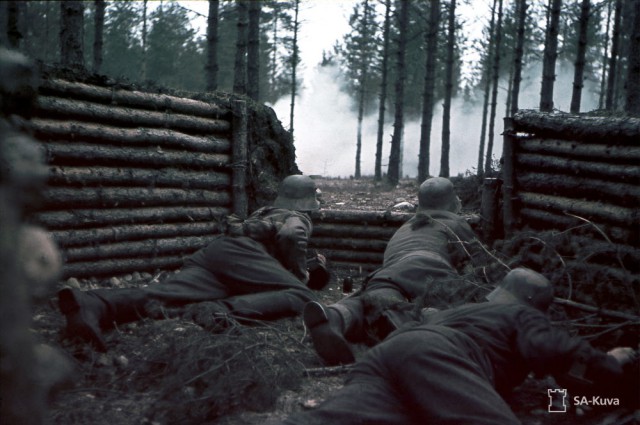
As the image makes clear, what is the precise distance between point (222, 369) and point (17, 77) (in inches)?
107

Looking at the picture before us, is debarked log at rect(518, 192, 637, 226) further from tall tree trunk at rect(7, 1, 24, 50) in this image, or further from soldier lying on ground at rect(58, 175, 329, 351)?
tall tree trunk at rect(7, 1, 24, 50)

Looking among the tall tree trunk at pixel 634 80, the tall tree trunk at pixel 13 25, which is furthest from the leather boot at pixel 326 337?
the tall tree trunk at pixel 13 25

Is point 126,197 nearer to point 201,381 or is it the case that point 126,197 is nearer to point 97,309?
point 97,309

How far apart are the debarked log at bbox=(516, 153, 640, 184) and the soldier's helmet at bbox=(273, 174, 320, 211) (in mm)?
2289

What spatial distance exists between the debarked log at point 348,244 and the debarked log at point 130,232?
1.32m

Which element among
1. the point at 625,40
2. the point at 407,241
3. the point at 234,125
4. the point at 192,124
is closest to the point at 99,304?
the point at 407,241

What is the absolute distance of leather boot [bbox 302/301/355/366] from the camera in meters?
4.69

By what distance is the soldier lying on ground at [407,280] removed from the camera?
475 cm

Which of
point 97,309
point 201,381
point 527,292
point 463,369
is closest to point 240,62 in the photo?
point 97,309

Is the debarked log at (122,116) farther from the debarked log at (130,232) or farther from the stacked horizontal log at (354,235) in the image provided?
the stacked horizontal log at (354,235)

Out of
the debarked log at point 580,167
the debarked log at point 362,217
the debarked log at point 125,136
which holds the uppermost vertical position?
the debarked log at point 125,136

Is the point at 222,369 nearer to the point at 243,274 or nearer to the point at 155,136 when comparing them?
the point at 243,274

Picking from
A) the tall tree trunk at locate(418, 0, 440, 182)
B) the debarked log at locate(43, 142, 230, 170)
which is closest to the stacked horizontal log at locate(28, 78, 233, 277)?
the debarked log at locate(43, 142, 230, 170)

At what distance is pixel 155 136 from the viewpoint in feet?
24.8
